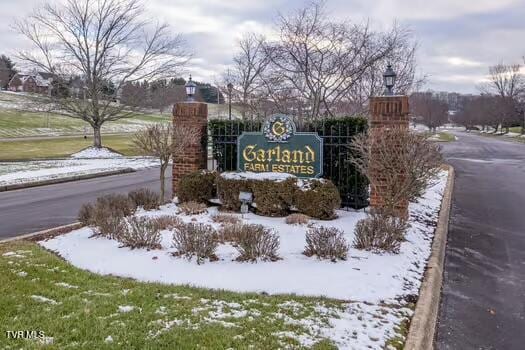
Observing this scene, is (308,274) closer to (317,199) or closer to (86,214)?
(317,199)

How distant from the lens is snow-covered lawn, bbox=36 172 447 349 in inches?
153

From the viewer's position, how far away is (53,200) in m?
12.2

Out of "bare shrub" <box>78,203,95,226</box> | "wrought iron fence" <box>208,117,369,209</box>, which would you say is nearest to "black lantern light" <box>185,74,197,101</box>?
"wrought iron fence" <box>208,117,369,209</box>

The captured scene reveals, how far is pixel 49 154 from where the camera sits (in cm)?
2886

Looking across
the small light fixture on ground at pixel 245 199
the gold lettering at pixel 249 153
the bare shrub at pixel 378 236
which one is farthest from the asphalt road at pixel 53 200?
the bare shrub at pixel 378 236

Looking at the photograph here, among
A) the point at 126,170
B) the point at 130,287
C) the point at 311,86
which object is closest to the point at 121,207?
the point at 130,287

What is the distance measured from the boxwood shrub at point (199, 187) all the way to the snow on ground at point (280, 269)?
229 cm

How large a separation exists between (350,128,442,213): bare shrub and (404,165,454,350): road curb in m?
0.92

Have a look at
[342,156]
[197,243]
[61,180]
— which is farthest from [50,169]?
[197,243]

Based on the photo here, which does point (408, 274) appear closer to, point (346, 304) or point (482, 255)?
point (346, 304)

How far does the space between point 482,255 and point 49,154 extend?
91.3 feet

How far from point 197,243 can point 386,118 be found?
13.6 ft

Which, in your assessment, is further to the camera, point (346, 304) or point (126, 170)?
point (126, 170)

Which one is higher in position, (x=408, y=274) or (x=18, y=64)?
(x=18, y=64)
